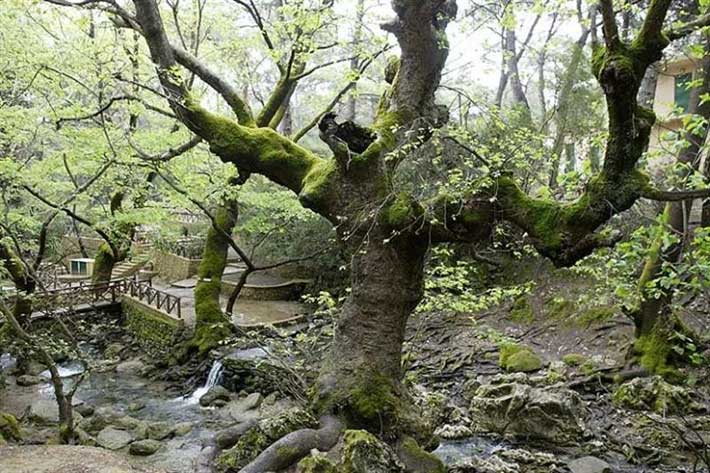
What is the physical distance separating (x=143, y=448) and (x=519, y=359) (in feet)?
21.9

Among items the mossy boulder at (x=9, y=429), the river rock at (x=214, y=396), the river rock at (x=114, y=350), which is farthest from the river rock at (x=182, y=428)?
the river rock at (x=114, y=350)

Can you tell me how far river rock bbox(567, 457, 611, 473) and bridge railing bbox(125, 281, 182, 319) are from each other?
32.8ft

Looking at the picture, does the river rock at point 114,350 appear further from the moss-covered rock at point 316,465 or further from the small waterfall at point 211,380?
the moss-covered rock at point 316,465

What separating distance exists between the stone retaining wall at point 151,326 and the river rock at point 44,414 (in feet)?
12.0

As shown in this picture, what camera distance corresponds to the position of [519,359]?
9.86 m

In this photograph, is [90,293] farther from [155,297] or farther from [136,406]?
[136,406]

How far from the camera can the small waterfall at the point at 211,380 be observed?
10.4 metres

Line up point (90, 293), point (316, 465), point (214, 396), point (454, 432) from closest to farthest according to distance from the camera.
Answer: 1. point (316, 465)
2. point (454, 432)
3. point (214, 396)
4. point (90, 293)

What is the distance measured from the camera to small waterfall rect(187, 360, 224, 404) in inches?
411

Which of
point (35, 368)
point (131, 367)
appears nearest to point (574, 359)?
point (131, 367)

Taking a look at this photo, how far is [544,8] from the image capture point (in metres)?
5.08

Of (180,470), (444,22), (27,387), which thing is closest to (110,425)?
(180,470)

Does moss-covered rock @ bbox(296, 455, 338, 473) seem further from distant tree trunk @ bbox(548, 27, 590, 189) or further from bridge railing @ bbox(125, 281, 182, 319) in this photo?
distant tree trunk @ bbox(548, 27, 590, 189)

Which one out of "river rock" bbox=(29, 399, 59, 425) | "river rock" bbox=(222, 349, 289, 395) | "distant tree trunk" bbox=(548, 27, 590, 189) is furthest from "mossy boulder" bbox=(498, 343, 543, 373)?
"river rock" bbox=(29, 399, 59, 425)
